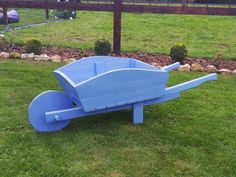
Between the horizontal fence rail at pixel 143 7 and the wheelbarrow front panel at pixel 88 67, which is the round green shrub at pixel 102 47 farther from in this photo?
the wheelbarrow front panel at pixel 88 67

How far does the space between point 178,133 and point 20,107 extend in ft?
6.37

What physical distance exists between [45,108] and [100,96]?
1.88 feet

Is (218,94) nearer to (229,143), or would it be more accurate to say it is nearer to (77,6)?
(229,143)

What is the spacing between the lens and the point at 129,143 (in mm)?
3969

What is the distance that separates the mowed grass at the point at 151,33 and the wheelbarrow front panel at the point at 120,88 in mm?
4167

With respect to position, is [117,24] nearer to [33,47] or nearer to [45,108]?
[33,47]

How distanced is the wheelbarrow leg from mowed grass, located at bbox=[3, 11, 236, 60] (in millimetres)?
4122

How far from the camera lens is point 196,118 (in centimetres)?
464

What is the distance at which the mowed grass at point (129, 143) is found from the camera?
3.50 meters

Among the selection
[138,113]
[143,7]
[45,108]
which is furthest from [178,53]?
[45,108]

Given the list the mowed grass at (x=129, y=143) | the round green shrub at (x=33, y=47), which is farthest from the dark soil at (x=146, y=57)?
the mowed grass at (x=129, y=143)

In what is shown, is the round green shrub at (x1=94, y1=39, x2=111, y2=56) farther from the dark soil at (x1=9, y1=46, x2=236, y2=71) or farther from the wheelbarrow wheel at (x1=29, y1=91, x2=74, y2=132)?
the wheelbarrow wheel at (x1=29, y1=91, x2=74, y2=132)

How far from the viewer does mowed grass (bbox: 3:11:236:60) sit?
9.04 metres

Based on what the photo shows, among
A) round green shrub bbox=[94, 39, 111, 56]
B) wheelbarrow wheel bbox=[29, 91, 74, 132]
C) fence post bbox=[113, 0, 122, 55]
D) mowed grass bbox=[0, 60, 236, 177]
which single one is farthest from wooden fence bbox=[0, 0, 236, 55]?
wheelbarrow wheel bbox=[29, 91, 74, 132]
